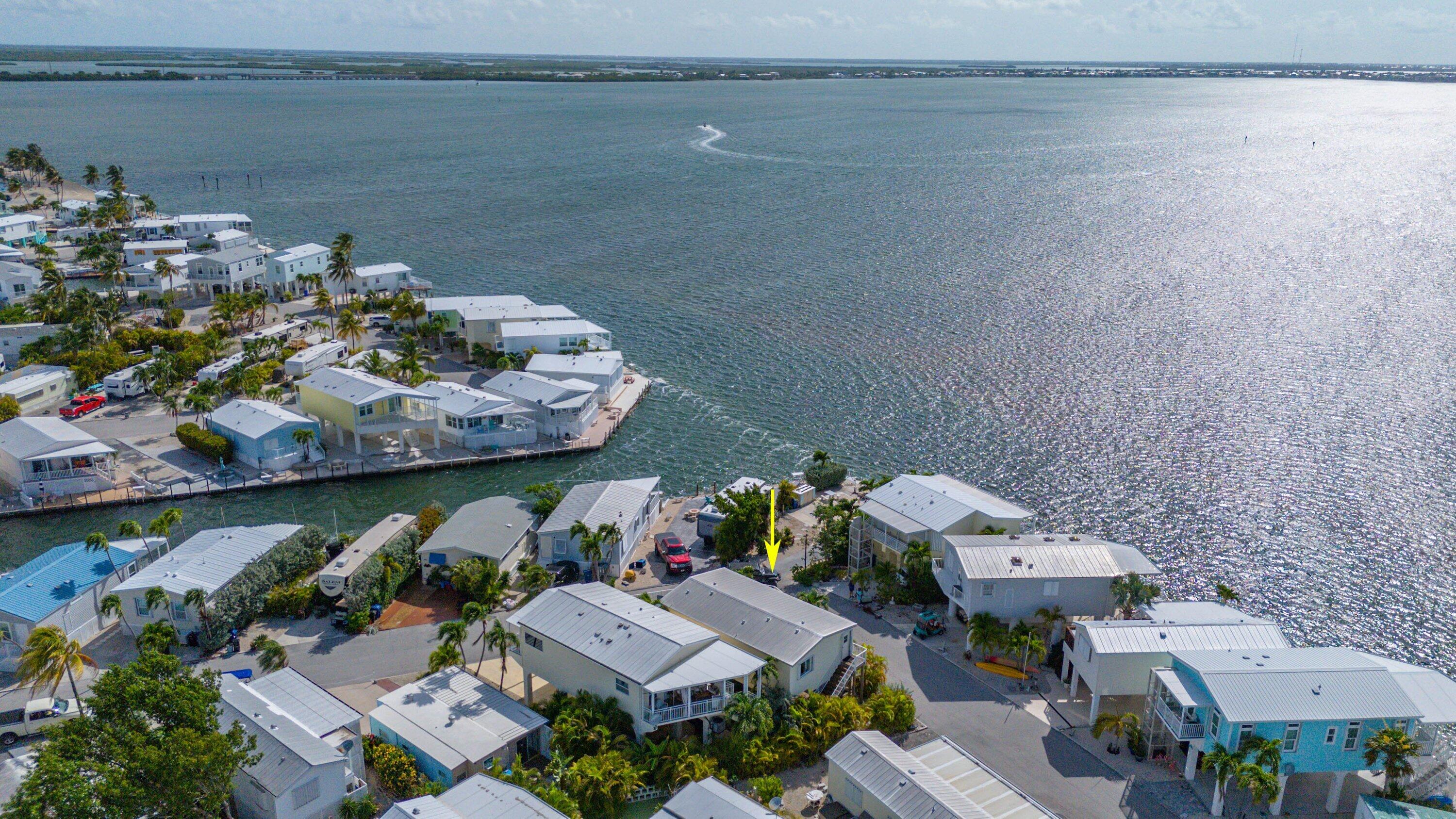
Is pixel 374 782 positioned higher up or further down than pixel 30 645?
further down

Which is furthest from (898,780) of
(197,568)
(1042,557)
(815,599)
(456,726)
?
(197,568)

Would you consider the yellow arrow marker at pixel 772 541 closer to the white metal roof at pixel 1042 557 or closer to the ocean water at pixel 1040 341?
the white metal roof at pixel 1042 557

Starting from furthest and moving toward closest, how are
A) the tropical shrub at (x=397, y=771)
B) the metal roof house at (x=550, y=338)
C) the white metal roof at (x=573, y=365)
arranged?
the metal roof house at (x=550, y=338), the white metal roof at (x=573, y=365), the tropical shrub at (x=397, y=771)

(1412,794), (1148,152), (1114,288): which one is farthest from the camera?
(1148,152)

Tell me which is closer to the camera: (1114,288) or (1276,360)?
(1276,360)

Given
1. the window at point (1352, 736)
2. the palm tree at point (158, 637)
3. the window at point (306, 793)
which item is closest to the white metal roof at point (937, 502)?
the window at point (1352, 736)

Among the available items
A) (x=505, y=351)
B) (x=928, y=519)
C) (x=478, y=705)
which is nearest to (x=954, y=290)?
(x=505, y=351)

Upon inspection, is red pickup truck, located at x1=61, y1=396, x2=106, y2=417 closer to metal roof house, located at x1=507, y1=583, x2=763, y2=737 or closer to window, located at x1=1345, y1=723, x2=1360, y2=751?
metal roof house, located at x1=507, y1=583, x2=763, y2=737

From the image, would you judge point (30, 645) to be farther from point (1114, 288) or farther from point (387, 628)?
point (1114, 288)
